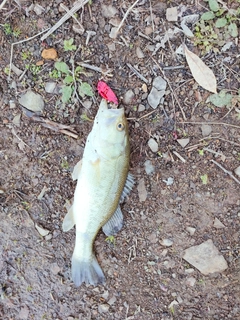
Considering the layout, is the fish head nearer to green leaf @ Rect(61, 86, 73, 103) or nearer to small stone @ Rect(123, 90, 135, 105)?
small stone @ Rect(123, 90, 135, 105)

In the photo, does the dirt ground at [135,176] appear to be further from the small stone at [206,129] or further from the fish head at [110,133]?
the fish head at [110,133]

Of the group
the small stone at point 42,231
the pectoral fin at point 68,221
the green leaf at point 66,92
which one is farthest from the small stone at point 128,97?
the small stone at point 42,231

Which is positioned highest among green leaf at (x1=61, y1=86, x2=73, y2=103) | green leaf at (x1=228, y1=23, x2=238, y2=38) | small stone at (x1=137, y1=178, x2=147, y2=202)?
green leaf at (x1=228, y1=23, x2=238, y2=38)

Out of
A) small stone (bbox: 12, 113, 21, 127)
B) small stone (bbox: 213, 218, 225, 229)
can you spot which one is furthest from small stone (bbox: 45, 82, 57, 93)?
small stone (bbox: 213, 218, 225, 229)

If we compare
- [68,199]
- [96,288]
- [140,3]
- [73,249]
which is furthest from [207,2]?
[96,288]

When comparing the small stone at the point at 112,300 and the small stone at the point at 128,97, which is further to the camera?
the small stone at the point at 112,300

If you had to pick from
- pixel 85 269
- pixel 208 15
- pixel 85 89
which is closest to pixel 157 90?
pixel 85 89
